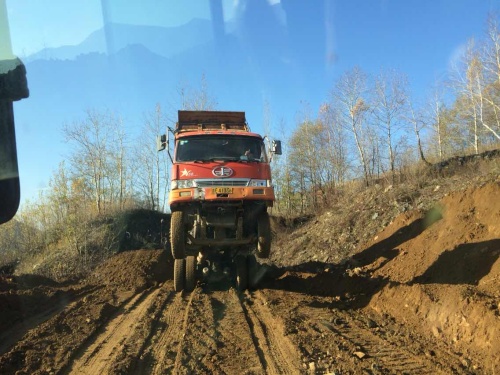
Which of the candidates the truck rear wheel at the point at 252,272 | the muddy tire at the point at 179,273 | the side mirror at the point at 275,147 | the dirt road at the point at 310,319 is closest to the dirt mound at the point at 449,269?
the dirt road at the point at 310,319

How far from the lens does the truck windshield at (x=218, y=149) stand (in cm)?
1056

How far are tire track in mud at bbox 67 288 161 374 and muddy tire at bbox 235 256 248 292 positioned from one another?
2.65 meters

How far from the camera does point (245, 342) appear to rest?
6.71 m

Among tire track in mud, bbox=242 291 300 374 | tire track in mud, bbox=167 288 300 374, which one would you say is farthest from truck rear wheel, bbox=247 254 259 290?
tire track in mud, bbox=242 291 300 374

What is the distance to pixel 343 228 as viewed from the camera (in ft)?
59.8

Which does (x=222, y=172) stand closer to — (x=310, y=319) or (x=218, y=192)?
(x=218, y=192)

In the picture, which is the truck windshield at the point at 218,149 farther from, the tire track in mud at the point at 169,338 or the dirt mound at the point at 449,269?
the dirt mound at the point at 449,269

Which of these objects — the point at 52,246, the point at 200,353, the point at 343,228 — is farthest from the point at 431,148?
the point at 200,353

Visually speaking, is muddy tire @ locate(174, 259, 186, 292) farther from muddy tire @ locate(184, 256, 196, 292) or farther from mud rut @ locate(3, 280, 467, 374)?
mud rut @ locate(3, 280, 467, 374)

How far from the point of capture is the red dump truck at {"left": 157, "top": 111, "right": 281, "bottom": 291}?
10.1m

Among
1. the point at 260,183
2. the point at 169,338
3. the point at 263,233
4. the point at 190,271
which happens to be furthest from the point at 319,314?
the point at 190,271

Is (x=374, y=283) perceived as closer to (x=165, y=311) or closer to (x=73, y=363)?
(x=165, y=311)

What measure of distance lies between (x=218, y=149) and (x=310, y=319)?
4.74 m

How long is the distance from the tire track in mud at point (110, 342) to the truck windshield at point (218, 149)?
3718 mm
